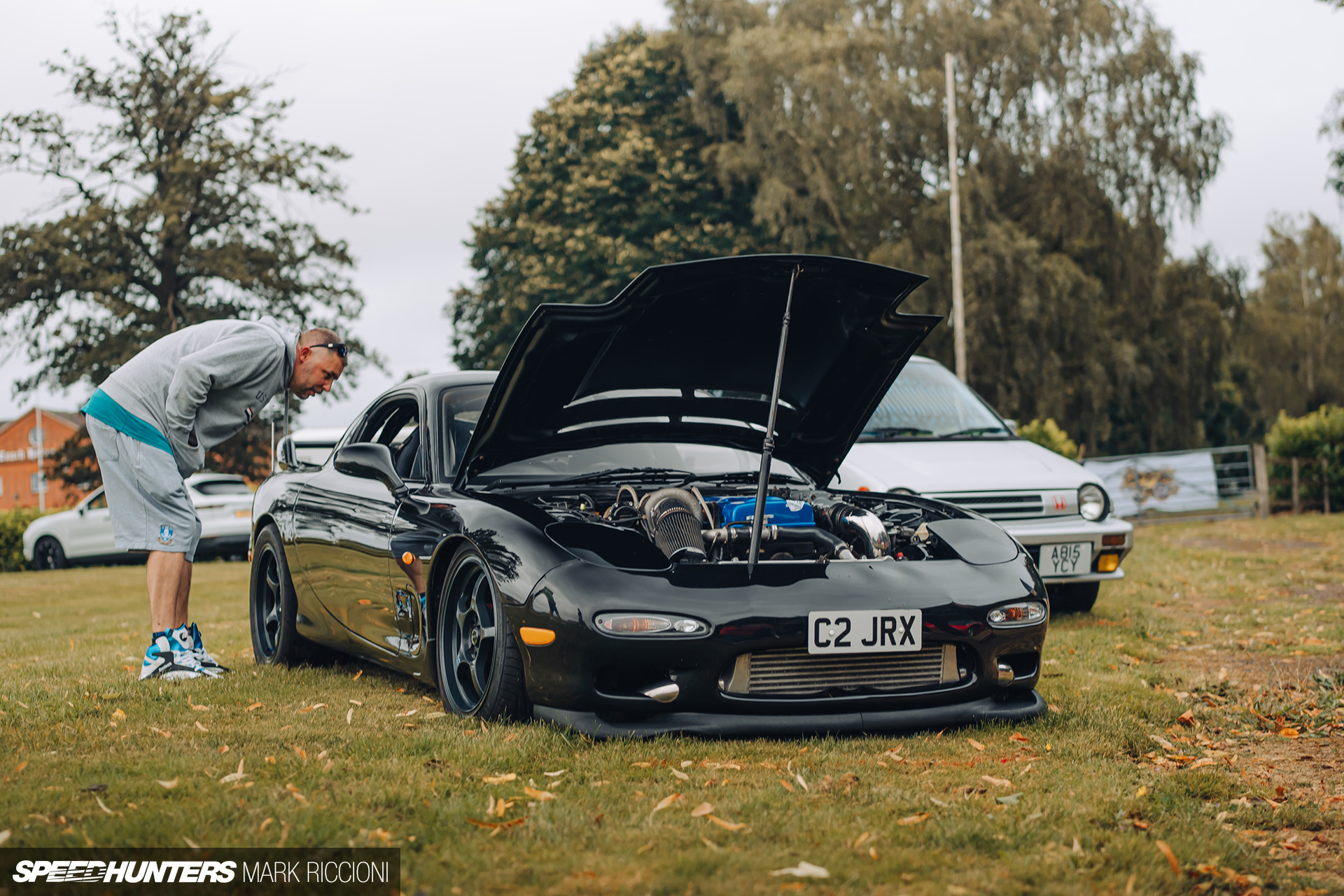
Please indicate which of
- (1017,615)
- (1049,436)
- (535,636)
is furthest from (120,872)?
(1049,436)

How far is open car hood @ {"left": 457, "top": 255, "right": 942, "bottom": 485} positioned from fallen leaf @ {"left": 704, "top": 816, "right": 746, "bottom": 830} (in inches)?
73.3

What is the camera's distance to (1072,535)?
7.77 meters

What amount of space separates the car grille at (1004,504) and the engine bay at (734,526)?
8.62 ft

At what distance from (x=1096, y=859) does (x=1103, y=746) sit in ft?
4.44

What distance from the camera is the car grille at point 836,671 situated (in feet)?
13.4

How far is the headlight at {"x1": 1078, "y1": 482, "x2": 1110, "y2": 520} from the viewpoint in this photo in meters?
7.96

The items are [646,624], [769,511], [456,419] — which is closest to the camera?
[646,624]

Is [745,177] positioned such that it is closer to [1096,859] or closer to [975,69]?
[975,69]

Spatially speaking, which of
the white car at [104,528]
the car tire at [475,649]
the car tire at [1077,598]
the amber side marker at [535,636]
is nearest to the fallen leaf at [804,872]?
the amber side marker at [535,636]

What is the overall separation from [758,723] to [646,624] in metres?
0.50

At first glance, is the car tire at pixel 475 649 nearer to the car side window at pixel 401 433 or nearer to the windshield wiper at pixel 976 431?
the car side window at pixel 401 433

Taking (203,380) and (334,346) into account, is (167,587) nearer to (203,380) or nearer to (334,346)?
(203,380)

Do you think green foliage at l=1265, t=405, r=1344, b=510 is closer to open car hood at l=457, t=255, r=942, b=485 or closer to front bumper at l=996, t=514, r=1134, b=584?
front bumper at l=996, t=514, r=1134, b=584

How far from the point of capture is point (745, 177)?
1226 inches
